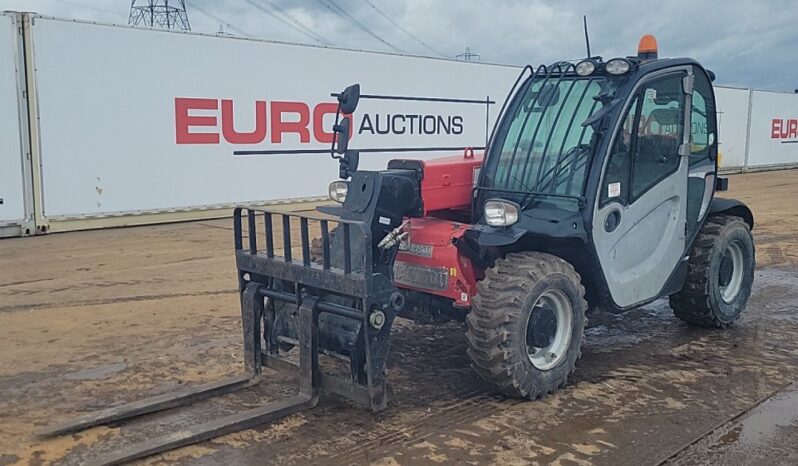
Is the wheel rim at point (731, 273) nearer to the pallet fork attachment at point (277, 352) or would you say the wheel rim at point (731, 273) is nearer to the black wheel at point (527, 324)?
the black wheel at point (527, 324)

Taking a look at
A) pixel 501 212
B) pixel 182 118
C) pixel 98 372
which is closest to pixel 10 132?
pixel 182 118

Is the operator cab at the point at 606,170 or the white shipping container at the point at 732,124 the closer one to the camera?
the operator cab at the point at 606,170

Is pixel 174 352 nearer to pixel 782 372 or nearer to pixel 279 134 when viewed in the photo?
pixel 782 372

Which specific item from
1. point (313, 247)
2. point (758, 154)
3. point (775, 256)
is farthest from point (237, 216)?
point (758, 154)

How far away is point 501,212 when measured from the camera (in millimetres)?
4316

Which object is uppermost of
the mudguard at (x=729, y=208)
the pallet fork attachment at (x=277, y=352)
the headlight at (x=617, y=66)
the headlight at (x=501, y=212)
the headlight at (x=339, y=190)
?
the headlight at (x=617, y=66)

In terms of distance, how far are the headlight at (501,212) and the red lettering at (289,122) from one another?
9741 millimetres

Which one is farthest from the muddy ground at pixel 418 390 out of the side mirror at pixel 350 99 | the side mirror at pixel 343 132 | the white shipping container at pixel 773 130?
the white shipping container at pixel 773 130

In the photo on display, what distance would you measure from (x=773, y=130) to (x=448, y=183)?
26341 mm

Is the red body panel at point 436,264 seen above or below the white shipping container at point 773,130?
below

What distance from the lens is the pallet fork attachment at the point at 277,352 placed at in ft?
12.9

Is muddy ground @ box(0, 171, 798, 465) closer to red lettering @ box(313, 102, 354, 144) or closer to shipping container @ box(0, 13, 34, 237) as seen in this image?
shipping container @ box(0, 13, 34, 237)

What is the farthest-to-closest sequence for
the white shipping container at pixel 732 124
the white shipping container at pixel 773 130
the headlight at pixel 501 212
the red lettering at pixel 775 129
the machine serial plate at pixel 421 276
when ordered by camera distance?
the red lettering at pixel 775 129 → the white shipping container at pixel 773 130 → the white shipping container at pixel 732 124 → the machine serial plate at pixel 421 276 → the headlight at pixel 501 212

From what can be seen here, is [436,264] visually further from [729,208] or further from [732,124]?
[732,124]
